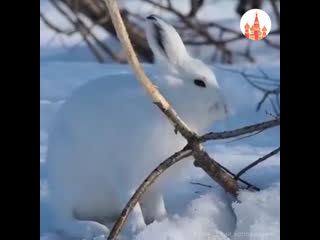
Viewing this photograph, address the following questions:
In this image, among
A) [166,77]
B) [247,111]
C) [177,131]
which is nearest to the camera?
[177,131]

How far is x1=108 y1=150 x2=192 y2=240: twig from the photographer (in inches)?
60.4

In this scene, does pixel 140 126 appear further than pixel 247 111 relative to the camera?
No

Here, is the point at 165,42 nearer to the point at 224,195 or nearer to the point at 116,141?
the point at 116,141

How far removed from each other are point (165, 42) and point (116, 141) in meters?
0.26

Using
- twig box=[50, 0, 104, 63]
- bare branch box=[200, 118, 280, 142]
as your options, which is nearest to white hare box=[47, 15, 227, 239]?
bare branch box=[200, 118, 280, 142]

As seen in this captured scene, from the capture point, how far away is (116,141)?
1.68m

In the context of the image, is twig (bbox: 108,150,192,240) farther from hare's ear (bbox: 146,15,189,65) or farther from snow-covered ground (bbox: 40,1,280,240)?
hare's ear (bbox: 146,15,189,65)

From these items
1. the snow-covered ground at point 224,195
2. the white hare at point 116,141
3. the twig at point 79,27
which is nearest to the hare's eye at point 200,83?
the white hare at point 116,141

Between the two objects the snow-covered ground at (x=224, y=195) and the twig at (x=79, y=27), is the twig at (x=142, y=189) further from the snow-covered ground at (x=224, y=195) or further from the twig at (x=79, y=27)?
the twig at (x=79, y=27)
